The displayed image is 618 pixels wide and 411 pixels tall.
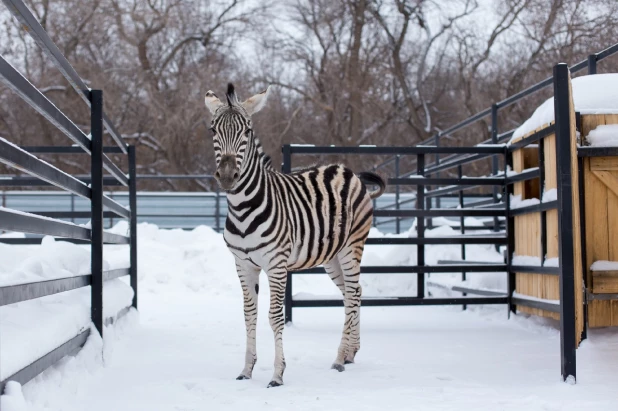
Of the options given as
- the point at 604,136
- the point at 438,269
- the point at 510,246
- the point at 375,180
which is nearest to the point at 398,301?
the point at 438,269

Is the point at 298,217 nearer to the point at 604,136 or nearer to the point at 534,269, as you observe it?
the point at 534,269

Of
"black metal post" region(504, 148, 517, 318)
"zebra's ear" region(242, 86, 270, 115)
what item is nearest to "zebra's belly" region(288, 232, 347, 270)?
"zebra's ear" region(242, 86, 270, 115)

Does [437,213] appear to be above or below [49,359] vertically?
above

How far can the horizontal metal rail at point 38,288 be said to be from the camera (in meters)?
3.18

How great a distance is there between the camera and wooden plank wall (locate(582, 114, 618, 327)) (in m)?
6.38

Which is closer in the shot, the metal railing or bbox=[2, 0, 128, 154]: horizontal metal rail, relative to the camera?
bbox=[2, 0, 128, 154]: horizontal metal rail

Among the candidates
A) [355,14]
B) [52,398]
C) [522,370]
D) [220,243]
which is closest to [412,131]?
[355,14]

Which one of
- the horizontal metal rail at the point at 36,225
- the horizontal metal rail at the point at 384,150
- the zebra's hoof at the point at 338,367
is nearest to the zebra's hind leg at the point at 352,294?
the zebra's hoof at the point at 338,367

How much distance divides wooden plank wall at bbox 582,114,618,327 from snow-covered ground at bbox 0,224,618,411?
22 centimetres

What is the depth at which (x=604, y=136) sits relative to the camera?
634cm

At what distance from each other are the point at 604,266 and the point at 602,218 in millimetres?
455

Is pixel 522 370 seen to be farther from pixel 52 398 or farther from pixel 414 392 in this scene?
pixel 52 398

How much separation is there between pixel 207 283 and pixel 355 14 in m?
13.8

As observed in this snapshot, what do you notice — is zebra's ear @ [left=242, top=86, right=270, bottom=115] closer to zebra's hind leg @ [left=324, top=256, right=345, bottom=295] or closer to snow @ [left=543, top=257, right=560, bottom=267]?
zebra's hind leg @ [left=324, top=256, right=345, bottom=295]
